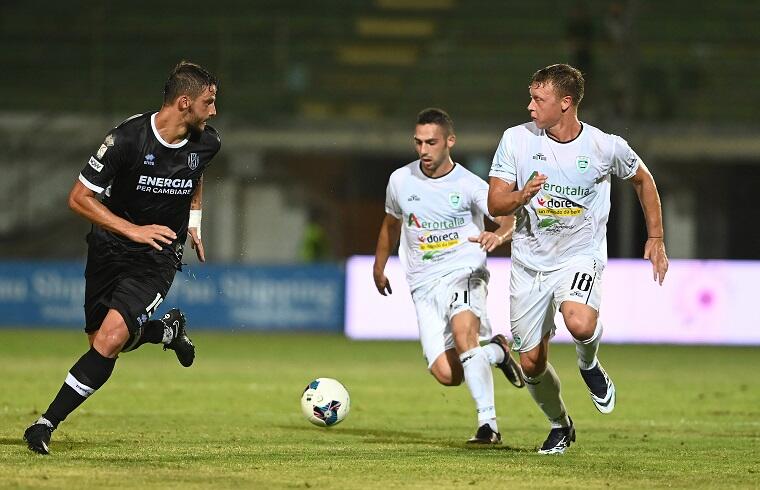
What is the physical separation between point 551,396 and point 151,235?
270 centimetres

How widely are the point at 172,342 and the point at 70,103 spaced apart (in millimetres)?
17839

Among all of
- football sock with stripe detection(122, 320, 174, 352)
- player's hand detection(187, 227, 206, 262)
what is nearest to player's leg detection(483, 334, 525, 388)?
player's hand detection(187, 227, 206, 262)

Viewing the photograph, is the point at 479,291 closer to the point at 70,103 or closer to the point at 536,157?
the point at 536,157

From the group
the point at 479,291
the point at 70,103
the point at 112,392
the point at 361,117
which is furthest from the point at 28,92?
the point at 479,291

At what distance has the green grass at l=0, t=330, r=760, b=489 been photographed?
700 centimetres

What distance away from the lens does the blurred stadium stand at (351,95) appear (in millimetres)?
23062

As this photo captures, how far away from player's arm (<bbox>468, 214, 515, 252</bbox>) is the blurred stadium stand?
12.2 meters

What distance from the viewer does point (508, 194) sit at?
25.6ft

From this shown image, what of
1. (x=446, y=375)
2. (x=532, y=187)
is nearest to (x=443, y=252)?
(x=446, y=375)

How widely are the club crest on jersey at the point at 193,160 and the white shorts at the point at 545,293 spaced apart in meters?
2.07

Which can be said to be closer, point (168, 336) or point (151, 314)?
point (151, 314)

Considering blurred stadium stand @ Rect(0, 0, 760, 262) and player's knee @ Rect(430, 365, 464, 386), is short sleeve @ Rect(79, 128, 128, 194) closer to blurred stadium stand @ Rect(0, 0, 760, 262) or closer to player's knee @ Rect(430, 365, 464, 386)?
player's knee @ Rect(430, 365, 464, 386)

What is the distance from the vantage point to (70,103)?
2534 cm

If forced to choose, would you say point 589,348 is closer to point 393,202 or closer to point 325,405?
point 325,405
